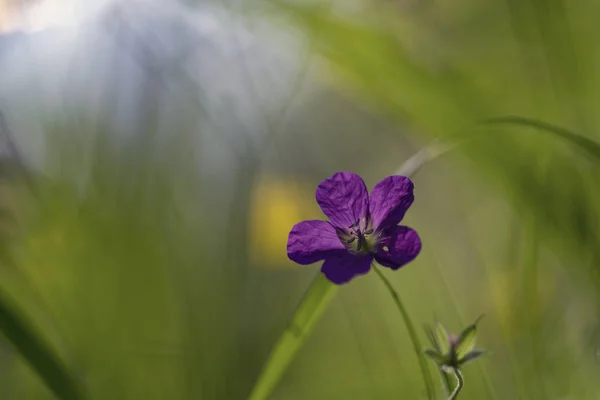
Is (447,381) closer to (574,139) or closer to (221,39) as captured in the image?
(574,139)

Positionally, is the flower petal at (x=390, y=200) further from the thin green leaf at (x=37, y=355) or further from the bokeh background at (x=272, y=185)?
the thin green leaf at (x=37, y=355)

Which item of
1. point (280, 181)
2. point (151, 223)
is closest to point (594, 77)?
point (280, 181)

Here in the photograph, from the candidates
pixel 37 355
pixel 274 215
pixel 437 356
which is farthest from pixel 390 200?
pixel 274 215

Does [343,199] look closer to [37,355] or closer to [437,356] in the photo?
[437,356]

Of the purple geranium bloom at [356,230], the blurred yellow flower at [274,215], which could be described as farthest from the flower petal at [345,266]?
the blurred yellow flower at [274,215]

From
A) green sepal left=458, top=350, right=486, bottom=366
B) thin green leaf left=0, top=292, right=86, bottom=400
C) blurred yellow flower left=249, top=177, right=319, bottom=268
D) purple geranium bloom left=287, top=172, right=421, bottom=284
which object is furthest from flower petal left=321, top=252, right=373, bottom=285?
blurred yellow flower left=249, top=177, right=319, bottom=268

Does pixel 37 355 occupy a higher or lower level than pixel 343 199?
lower
